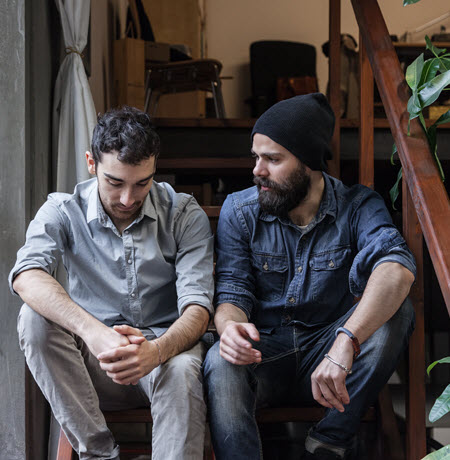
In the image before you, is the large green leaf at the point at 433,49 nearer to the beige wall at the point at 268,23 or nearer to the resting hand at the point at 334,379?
the resting hand at the point at 334,379

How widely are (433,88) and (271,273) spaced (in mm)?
647

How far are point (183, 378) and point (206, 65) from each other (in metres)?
2.73

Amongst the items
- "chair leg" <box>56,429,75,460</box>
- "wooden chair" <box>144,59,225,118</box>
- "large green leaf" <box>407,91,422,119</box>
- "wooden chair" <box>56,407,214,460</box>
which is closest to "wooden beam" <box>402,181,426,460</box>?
"large green leaf" <box>407,91,422,119</box>

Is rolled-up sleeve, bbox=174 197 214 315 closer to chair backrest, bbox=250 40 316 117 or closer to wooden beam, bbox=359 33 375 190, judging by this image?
wooden beam, bbox=359 33 375 190

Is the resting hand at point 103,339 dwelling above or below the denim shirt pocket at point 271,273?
below

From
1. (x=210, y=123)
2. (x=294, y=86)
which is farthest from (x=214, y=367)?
(x=294, y=86)

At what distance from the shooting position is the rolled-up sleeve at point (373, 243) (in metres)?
1.64

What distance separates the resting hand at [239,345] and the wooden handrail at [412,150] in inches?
17.2

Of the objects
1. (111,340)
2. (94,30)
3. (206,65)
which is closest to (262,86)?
(206,65)

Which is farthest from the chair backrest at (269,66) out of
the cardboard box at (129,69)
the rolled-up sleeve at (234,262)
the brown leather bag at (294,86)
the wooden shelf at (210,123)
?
the rolled-up sleeve at (234,262)

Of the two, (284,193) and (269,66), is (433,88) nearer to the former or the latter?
(284,193)

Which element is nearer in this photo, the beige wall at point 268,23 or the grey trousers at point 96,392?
the grey trousers at point 96,392

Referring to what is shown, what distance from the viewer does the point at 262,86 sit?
549 centimetres

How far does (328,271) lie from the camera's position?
5.76 feet
